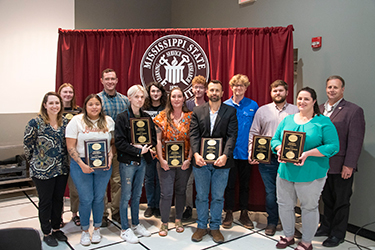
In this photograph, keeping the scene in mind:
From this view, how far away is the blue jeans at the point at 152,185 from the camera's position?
3.66 m

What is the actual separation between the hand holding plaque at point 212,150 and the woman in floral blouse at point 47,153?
139 cm

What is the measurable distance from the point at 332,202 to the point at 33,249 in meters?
2.95

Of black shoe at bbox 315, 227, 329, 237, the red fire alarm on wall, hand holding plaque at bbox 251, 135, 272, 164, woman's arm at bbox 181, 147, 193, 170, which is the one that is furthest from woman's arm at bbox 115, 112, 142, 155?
the red fire alarm on wall

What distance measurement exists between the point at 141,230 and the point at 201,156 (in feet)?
3.53

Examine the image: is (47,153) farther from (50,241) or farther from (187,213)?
(187,213)

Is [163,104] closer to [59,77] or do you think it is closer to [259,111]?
[259,111]

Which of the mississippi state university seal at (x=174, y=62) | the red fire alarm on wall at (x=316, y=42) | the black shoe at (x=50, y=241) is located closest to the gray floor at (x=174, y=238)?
the black shoe at (x=50, y=241)

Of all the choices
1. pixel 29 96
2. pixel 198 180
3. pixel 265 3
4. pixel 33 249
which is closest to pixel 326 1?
pixel 265 3

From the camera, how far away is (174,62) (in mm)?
4004

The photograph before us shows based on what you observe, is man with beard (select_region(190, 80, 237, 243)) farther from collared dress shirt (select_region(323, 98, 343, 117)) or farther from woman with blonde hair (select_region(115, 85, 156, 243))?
collared dress shirt (select_region(323, 98, 343, 117))

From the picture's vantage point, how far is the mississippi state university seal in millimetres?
3963

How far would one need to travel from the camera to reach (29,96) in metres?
4.88

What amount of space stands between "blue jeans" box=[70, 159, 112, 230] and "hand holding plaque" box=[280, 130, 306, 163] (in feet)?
5.61

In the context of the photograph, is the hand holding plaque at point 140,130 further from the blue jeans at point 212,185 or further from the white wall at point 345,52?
the white wall at point 345,52
